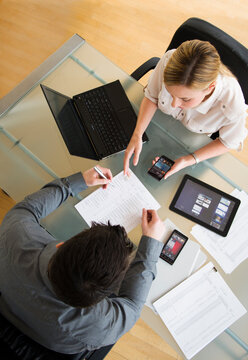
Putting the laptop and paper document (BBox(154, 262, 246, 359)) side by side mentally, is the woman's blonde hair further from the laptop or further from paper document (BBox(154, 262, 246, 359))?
paper document (BBox(154, 262, 246, 359))

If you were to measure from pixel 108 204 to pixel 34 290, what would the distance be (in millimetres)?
423

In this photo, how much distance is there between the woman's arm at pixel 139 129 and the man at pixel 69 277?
249 millimetres

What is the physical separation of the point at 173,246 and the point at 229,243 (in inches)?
8.7

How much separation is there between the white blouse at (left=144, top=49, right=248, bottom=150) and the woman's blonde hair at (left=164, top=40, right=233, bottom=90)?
0.46ft

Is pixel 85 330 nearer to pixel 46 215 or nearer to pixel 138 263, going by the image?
pixel 138 263

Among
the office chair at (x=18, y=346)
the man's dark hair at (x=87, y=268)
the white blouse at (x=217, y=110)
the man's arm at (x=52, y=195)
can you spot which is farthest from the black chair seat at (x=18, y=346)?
the white blouse at (x=217, y=110)

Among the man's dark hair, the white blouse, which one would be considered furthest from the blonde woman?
the man's dark hair

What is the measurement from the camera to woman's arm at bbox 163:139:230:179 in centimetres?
112

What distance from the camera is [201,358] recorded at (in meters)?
0.94

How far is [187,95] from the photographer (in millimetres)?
928

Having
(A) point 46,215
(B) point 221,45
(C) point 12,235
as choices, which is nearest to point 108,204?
(A) point 46,215

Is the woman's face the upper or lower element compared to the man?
upper

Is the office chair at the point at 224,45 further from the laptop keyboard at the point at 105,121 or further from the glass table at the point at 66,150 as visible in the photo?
the laptop keyboard at the point at 105,121

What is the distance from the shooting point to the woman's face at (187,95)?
0.91m
